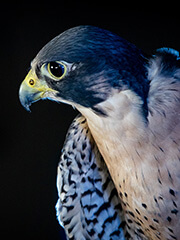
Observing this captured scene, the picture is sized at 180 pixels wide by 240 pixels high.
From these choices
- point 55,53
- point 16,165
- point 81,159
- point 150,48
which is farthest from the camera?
point 16,165

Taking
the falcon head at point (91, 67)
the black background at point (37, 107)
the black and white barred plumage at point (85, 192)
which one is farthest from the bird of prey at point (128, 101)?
the black background at point (37, 107)

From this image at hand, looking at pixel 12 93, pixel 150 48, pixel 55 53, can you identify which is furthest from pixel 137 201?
pixel 12 93

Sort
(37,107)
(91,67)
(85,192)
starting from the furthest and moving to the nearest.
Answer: (37,107) < (85,192) < (91,67)

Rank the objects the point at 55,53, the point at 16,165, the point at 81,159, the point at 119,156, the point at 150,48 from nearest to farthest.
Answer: the point at 55,53 → the point at 119,156 → the point at 81,159 → the point at 150,48 → the point at 16,165

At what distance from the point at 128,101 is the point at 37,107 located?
92 centimetres

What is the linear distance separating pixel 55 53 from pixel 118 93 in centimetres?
14

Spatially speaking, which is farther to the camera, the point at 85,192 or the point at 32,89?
the point at 85,192

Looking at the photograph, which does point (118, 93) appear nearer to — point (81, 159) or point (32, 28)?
point (81, 159)

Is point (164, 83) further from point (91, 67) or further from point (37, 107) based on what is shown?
point (37, 107)

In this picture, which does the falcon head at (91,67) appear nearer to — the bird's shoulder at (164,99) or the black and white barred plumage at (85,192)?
the bird's shoulder at (164,99)

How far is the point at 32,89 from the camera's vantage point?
69 centimetres

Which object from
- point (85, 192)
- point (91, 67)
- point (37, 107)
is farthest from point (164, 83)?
point (37, 107)

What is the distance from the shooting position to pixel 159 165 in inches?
26.8

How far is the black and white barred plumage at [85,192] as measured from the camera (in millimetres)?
902
